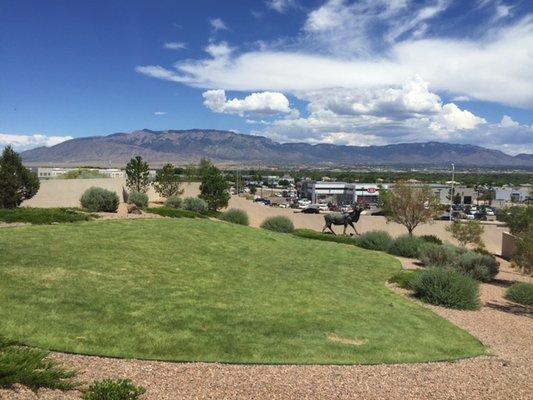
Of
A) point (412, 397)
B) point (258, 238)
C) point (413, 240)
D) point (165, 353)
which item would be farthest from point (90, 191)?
point (412, 397)

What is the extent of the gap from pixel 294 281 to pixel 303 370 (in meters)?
7.42

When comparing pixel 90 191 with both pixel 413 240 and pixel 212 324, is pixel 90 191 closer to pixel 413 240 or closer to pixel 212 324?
pixel 413 240

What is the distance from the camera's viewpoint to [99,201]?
32812 mm

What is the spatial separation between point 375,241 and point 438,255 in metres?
5.66

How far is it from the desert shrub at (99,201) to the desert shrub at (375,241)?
1583 cm

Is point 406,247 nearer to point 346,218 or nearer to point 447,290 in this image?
point 346,218

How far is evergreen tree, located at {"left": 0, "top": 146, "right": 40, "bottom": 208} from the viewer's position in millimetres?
31062

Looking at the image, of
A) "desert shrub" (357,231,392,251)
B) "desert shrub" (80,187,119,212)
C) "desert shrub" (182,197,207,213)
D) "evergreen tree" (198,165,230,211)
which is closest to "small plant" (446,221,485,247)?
"desert shrub" (357,231,392,251)

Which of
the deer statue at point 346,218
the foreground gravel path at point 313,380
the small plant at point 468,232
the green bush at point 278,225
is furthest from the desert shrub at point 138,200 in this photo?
the foreground gravel path at point 313,380

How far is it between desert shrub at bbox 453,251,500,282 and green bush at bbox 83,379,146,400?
18.7m

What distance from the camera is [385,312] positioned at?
A: 46.7ft

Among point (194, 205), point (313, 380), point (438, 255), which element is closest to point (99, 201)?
point (194, 205)

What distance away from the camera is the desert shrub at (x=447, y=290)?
16641mm

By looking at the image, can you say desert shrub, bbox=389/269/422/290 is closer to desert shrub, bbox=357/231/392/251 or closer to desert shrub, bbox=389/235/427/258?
desert shrub, bbox=389/235/427/258
